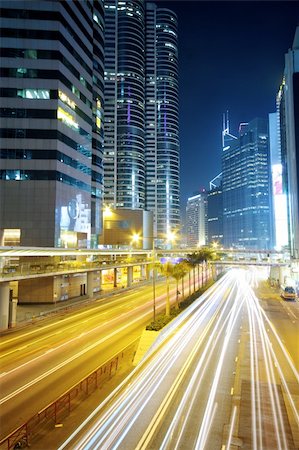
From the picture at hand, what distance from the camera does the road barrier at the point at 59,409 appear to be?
13703mm

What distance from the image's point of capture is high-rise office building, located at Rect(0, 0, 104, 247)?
54.5m

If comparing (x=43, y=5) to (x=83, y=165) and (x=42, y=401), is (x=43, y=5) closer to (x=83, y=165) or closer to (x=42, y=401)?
(x=83, y=165)

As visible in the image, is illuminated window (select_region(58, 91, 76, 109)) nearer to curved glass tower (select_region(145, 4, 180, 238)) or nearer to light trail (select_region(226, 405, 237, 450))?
light trail (select_region(226, 405, 237, 450))

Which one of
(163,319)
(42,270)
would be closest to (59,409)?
(163,319)

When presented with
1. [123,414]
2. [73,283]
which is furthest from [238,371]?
[73,283]

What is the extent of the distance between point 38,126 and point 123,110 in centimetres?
11940

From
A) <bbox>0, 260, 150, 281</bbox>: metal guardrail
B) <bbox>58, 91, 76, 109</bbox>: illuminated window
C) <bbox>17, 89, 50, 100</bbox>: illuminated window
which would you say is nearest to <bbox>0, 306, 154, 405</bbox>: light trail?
<bbox>0, 260, 150, 281</bbox>: metal guardrail

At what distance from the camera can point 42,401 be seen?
1797 cm

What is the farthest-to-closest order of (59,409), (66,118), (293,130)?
(293,130), (66,118), (59,409)

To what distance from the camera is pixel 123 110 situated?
167 metres

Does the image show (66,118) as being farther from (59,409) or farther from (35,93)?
(59,409)

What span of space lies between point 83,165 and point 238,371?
169 ft

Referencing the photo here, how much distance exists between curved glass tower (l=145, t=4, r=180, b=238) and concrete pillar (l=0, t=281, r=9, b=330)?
464ft

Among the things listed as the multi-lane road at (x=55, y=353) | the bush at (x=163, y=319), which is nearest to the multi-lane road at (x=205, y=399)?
the bush at (x=163, y=319)
